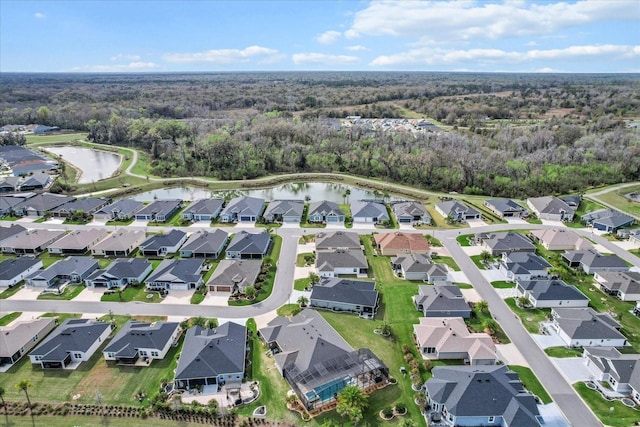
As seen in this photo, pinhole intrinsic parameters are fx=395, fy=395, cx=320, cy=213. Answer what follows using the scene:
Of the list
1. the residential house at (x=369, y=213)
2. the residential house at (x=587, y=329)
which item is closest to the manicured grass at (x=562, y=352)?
the residential house at (x=587, y=329)

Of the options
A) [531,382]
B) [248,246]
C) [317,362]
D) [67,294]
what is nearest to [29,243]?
[67,294]

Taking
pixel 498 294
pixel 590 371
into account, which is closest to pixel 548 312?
pixel 498 294

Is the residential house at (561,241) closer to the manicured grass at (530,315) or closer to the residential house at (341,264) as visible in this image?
the manicured grass at (530,315)

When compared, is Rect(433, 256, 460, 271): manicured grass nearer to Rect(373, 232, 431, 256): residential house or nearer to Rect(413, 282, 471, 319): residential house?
Rect(373, 232, 431, 256): residential house

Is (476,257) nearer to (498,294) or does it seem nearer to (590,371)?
(498,294)

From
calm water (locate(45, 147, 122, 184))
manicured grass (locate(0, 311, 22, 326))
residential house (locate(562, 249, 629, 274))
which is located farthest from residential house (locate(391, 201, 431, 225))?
calm water (locate(45, 147, 122, 184))
